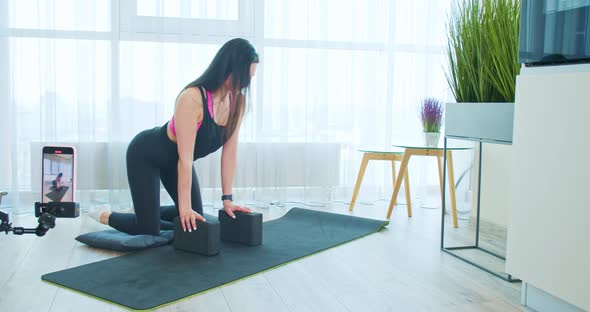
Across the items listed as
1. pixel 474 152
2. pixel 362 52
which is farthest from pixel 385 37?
pixel 474 152

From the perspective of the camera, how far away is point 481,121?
7.85ft

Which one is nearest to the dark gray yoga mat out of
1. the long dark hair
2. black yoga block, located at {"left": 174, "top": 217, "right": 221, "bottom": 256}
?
black yoga block, located at {"left": 174, "top": 217, "right": 221, "bottom": 256}

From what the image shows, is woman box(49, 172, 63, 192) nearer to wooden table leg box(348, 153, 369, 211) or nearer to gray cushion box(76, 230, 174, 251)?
gray cushion box(76, 230, 174, 251)

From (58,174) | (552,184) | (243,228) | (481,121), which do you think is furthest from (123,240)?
(552,184)

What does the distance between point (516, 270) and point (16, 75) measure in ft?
9.44

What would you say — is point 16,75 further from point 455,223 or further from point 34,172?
point 455,223

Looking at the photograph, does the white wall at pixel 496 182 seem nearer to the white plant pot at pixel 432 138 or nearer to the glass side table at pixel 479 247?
the glass side table at pixel 479 247

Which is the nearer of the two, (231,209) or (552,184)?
(552,184)

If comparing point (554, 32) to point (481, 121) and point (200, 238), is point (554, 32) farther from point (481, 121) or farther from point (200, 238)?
point (200, 238)

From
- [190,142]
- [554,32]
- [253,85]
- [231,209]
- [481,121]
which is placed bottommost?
[231,209]

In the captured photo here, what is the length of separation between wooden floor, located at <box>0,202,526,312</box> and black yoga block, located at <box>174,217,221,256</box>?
0.29 m

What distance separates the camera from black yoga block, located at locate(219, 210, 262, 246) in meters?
2.65

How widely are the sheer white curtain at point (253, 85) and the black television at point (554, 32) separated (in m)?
2.06

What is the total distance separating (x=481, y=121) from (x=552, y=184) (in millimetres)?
662
